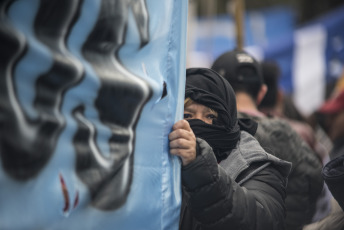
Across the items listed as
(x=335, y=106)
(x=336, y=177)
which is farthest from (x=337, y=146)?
(x=336, y=177)

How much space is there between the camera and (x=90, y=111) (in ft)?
5.26

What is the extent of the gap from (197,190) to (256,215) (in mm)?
236

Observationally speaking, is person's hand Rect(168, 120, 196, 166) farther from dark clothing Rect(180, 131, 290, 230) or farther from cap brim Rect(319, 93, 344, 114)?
cap brim Rect(319, 93, 344, 114)

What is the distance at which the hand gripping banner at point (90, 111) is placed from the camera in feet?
4.57

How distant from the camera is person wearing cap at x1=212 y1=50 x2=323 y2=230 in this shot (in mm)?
2900

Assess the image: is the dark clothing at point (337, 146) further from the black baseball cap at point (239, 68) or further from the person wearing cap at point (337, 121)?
the black baseball cap at point (239, 68)

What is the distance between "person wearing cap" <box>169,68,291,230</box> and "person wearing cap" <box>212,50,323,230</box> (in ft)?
1.34

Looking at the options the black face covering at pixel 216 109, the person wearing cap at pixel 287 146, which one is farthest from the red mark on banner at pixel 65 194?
the person wearing cap at pixel 287 146

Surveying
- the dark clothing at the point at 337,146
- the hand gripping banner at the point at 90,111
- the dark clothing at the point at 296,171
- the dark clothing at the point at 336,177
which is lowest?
the dark clothing at the point at 337,146

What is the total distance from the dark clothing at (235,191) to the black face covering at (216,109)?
0.06 m

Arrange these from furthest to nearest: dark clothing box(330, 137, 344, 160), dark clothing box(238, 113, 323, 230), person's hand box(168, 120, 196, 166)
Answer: dark clothing box(330, 137, 344, 160), dark clothing box(238, 113, 323, 230), person's hand box(168, 120, 196, 166)

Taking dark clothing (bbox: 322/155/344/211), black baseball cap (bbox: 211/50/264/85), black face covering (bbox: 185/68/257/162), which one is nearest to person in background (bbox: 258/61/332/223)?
black baseball cap (bbox: 211/50/264/85)

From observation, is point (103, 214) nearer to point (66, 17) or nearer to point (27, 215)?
point (27, 215)

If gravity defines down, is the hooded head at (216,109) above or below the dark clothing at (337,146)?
above
